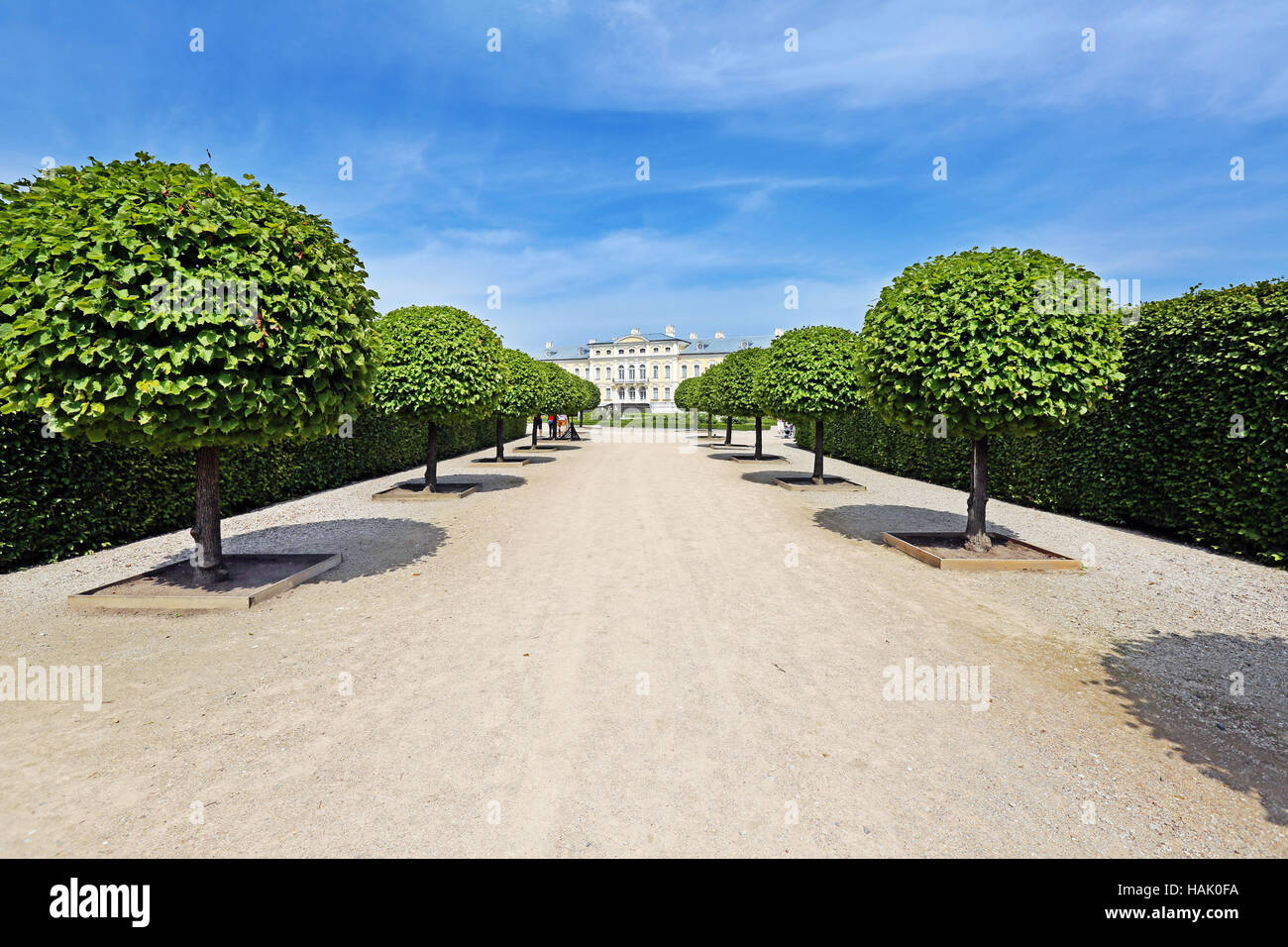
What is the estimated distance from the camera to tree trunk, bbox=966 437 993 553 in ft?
28.2

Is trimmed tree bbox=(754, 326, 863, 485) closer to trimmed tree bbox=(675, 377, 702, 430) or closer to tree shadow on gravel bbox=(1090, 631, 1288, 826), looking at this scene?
tree shadow on gravel bbox=(1090, 631, 1288, 826)

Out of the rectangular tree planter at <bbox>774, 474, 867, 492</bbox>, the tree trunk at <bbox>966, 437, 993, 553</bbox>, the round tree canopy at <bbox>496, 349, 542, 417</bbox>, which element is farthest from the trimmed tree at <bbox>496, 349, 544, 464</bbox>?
the tree trunk at <bbox>966, 437, 993, 553</bbox>

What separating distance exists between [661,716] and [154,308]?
591 centimetres

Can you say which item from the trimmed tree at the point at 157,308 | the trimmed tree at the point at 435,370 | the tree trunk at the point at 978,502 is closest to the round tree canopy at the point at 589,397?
the trimmed tree at the point at 435,370

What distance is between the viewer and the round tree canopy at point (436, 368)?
45.4ft

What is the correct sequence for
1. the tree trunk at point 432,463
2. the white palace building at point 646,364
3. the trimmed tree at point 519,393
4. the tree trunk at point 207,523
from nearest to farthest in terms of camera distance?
1. the tree trunk at point 207,523
2. the tree trunk at point 432,463
3. the trimmed tree at point 519,393
4. the white palace building at point 646,364

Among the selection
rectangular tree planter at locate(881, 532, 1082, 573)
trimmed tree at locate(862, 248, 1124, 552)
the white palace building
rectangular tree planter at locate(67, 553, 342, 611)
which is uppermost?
the white palace building

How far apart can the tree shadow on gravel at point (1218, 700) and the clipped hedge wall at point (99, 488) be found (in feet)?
38.0

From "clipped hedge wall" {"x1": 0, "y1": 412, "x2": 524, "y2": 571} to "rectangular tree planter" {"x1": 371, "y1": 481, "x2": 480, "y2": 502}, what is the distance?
2012 millimetres

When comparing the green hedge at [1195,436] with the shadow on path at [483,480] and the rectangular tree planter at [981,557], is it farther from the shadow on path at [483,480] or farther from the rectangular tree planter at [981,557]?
the shadow on path at [483,480]

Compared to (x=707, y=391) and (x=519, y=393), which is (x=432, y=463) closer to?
(x=519, y=393)

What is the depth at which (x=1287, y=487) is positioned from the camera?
7.57 meters

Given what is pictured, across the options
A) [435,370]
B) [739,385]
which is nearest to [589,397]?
[739,385]
